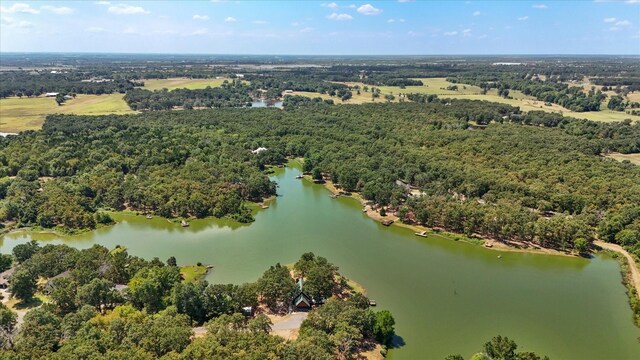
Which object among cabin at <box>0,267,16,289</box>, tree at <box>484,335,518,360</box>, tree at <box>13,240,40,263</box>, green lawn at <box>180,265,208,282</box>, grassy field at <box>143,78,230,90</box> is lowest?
green lawn at <box>180,265,208,282</box>

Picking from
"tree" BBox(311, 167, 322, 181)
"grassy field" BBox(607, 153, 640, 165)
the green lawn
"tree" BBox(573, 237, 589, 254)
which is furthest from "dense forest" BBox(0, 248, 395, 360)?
"grassy field" BBox(607, 153, 640, 165)

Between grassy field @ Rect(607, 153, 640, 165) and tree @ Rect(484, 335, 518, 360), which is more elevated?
grassy field @ Rect(607, 153, 640, 165)

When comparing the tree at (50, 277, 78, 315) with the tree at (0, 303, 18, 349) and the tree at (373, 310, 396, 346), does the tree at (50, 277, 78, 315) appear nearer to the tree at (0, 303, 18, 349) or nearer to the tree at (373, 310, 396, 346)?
the tree at (0, 303, 18, 349)

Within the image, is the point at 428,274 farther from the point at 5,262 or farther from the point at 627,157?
the point at 627,157

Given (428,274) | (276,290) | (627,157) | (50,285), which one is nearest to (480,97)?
(627,157)

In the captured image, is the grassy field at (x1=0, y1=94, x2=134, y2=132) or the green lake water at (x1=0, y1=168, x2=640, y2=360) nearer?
the green lake water at (x1=0, y1=168, x2=640, y2=360)

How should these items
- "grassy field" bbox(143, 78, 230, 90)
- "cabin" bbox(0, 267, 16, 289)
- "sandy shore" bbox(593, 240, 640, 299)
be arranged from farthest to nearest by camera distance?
"grassy field" bbox(143, 78, 230, 90), "sandy shore" bbox(593, 240, 640, 299), "cabin" bbox(0, 267, 16, 289)

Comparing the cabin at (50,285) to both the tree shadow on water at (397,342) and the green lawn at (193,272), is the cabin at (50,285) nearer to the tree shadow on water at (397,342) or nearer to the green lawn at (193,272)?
the green lawn at (193,272)
